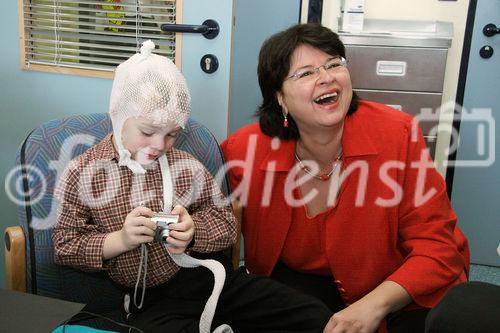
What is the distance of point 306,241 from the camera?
4.76ft

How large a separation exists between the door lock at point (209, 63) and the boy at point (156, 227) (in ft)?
A: 1.61

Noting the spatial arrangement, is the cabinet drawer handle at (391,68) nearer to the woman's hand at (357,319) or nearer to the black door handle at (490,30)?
the black door handle at (490,30)

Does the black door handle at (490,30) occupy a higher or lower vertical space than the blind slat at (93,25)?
higher

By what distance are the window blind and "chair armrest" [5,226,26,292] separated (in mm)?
818

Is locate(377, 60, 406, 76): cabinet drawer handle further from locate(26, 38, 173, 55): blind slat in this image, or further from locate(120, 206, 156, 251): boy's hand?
locate(120, 206, 156, 251): boy's hand

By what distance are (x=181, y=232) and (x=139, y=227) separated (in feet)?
0.31

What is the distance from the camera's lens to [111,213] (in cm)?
122

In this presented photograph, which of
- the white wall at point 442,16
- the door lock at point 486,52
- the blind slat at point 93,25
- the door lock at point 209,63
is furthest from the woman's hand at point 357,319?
the door lock at point 486,52

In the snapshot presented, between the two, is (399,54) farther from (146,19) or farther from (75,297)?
(75,297)

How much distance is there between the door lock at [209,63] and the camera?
5.59ft

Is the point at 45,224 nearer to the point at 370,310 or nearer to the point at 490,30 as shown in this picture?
the point at 370,310

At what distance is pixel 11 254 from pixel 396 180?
96cm

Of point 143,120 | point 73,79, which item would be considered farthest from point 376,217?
point 73,79

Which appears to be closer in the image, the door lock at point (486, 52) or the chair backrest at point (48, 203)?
the chair backrest at point (48, 203)
